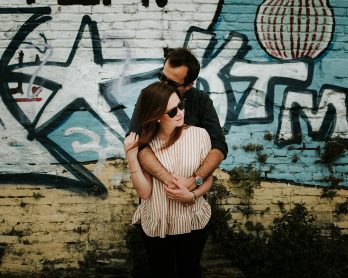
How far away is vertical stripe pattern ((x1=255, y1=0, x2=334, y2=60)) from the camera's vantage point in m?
3.31

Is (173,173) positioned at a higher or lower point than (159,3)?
lower

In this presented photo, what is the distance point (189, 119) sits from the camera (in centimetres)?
238

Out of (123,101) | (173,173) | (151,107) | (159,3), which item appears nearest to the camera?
(151,107)

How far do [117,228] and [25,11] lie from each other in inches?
88.0

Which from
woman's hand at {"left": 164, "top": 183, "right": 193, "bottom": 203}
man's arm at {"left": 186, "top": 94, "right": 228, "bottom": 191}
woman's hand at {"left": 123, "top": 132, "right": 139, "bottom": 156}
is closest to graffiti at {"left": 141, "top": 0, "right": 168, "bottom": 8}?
man's arm at {"left": 186, "top": 94, "right": 228, "bottom": 191}

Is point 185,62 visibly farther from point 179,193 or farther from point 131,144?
point 179,193

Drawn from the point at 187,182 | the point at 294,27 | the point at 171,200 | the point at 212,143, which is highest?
the point at 294,27

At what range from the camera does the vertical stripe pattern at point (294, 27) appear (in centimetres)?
331

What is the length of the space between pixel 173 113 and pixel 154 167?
0.32 metres

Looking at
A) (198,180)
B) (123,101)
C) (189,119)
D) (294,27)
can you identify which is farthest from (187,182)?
(294,27)

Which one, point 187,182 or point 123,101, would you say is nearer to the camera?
point 187,182

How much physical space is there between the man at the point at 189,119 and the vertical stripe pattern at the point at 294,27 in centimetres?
129

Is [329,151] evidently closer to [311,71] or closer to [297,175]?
[297,175]

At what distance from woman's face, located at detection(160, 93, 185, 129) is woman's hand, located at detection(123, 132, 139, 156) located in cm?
18
